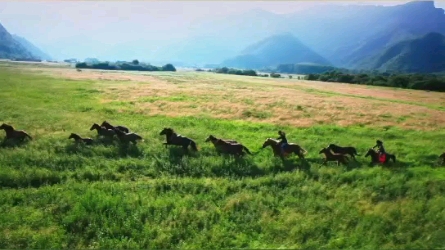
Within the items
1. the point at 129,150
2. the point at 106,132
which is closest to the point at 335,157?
the point at 129,150

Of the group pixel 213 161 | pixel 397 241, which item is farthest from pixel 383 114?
pixel 397 241

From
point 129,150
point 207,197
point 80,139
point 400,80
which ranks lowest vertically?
point 207,197

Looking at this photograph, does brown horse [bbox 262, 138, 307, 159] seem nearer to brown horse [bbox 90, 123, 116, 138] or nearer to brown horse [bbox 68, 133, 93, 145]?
brown horse [bbox 90, 123, 116, 138]

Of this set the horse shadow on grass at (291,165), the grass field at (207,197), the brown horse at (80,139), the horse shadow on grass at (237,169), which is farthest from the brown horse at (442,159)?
the brown horse at (80,139)

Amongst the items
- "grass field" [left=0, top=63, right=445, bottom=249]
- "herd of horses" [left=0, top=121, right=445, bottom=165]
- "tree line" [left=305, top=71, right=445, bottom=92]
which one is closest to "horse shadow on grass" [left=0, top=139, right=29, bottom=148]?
"herd of horses" [left=0, top=121, right=445, bottom=165]

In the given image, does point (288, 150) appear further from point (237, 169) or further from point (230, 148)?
point (237, 169)

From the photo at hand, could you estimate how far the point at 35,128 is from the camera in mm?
22797

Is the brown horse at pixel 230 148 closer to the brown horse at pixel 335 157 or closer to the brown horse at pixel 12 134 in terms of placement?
the brown horse at pixel 335 157

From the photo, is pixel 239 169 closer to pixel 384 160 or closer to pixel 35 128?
pixel 384 160

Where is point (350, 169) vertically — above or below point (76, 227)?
above

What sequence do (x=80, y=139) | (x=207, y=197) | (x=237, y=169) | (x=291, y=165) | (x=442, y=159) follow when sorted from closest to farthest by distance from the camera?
(x=207, y=197) < (x=237, y=169) < (x=291, y=165) < (x=442, y=159) < (x=80, y=139)

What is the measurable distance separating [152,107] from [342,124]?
18.6 metres

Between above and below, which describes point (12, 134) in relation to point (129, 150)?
above

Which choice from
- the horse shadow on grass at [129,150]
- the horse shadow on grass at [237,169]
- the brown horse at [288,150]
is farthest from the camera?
the brown horse at [288,150]
